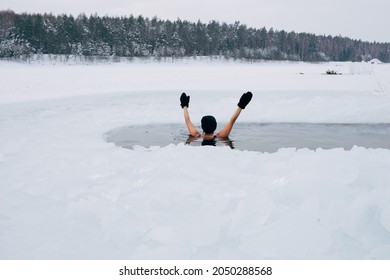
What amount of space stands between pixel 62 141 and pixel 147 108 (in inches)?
152

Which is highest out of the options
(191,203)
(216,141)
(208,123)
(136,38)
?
(136,38)

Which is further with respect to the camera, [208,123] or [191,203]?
[208,123]

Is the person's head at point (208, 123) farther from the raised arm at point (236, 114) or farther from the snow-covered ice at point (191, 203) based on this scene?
the snow-covered ice at point (191, 203)

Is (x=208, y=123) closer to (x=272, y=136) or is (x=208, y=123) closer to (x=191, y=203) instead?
(x=272, y=136)

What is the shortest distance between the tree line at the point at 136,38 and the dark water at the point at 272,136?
35.9m

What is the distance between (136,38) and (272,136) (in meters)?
55.5

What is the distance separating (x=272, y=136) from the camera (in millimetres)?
6418

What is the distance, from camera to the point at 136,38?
193 feet

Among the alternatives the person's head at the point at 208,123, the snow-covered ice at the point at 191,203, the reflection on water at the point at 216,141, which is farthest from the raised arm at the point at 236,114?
the snow-covered ice at the point at 191,203

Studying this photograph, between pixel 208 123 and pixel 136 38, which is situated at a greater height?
pixel 136 38

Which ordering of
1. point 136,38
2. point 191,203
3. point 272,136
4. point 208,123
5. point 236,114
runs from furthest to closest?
point 136,38 → point 272,136 → point 236,114 → point 208,123 → point 191,203

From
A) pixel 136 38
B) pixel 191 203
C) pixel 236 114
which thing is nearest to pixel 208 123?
pixel 236 114

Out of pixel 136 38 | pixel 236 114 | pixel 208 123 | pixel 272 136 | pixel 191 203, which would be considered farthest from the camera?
pixel 136 38

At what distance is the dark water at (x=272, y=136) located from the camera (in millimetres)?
5738
